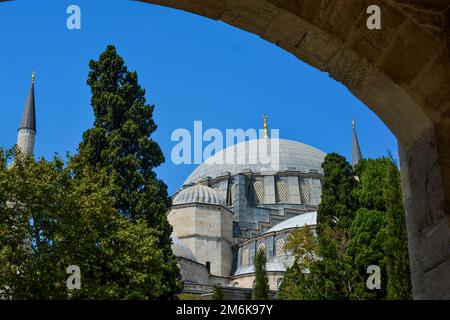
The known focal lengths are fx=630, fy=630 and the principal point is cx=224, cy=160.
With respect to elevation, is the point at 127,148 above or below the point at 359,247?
above

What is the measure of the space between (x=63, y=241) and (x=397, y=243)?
23.6 feet

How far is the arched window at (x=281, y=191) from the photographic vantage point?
46463 millimetres

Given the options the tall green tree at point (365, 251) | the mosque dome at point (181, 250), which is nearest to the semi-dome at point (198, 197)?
the mosque dome at point (181, 250)

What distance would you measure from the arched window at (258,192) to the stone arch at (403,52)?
141ft

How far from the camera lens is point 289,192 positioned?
46719 millimetres

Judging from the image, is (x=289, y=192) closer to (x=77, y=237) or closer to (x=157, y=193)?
(x=157, y=193)

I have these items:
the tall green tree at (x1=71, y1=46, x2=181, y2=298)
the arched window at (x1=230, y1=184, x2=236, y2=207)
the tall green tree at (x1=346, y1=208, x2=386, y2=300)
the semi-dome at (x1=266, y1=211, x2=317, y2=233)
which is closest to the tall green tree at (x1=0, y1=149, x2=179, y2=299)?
the tall green tree at (x1=71, y1=46, x2=181, y2=298)

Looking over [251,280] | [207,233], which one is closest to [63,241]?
[251,280]

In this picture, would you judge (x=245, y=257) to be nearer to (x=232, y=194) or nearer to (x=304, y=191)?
(x=232, y=194)

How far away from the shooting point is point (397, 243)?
547 inches

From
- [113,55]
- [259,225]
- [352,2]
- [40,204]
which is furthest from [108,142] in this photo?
[259,225]

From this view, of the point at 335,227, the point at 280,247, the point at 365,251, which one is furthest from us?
the point at 280,247

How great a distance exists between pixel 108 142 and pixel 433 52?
1707cm

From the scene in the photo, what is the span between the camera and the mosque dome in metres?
34.8
